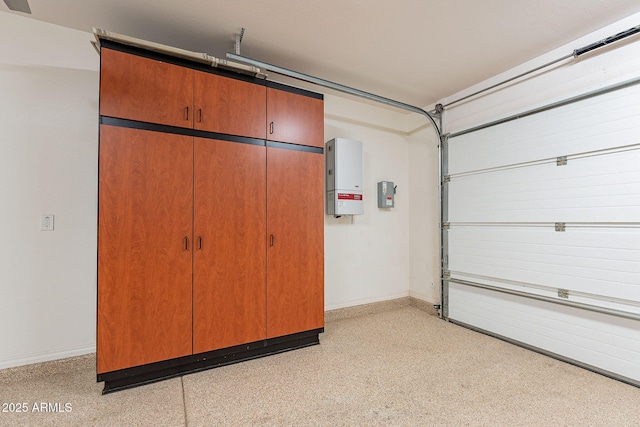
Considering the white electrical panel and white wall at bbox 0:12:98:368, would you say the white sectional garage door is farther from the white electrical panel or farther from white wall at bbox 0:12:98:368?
white wall at bbox 0:12:98:368

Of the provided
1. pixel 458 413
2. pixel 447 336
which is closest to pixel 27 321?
pixel 458 413

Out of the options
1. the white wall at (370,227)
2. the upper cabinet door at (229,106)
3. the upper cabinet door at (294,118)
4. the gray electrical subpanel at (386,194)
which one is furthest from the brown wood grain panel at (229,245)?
the gray electrical subpanel at (386,194)

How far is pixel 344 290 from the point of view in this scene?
3.88 meters

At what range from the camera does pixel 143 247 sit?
2.26 m

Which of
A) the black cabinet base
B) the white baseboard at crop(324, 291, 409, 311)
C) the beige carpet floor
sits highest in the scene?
the white baseboard at crop(324, 291, 409, 311)

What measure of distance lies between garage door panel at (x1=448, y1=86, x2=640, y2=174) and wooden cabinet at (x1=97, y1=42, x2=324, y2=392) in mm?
1966

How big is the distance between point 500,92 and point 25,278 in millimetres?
4982

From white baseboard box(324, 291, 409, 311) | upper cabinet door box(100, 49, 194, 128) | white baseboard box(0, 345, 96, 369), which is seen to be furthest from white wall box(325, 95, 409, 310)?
white baseboard box(0, 345, 96, 369)

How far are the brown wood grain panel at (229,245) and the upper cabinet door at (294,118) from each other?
0.98ft

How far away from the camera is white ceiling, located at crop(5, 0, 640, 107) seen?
223 cm

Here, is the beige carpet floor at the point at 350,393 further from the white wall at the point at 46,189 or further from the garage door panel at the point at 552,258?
the garage door panel at the point at 552,258

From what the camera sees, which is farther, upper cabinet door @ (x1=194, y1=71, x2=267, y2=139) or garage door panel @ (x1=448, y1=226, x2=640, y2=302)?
upper cabinet door @ (x1=194, y1=71, x2=267, y2=139)

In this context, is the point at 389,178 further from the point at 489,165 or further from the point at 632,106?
the point at 632,106

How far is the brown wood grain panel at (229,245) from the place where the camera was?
2.47m
